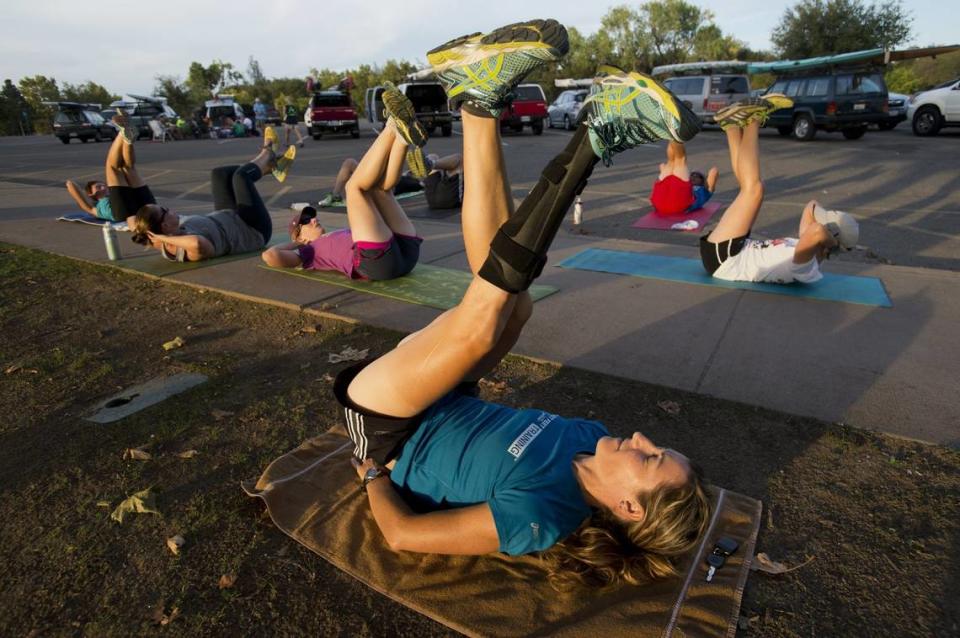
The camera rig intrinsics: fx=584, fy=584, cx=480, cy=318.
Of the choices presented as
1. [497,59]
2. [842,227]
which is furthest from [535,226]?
[842,227]

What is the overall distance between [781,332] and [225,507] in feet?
12.1

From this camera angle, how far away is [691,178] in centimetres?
A: 864

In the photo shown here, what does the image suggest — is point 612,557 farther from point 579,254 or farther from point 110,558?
point 579,254

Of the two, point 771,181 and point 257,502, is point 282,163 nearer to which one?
point 257,502

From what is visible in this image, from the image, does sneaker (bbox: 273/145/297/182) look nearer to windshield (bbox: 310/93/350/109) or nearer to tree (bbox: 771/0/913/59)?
windshield (bbox: 310/93/350/109)

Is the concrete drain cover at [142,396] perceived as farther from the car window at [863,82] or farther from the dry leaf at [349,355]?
the car window at [863,82]

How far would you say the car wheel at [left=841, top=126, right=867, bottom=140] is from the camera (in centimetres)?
1644

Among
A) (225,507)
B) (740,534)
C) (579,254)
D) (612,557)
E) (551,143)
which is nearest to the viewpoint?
(612,557)

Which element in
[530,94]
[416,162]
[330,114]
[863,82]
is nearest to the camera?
[416,162]

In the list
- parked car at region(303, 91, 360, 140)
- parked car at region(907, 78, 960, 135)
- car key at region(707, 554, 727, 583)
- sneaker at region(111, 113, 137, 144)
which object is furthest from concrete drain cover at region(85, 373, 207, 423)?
parked car at region(303, 91, 360, 140)

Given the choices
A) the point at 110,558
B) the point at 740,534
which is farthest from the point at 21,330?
the point at 740,534

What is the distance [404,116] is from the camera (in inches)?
129

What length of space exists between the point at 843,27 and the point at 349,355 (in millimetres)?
38554

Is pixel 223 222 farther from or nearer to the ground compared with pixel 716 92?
nearer to the ground
